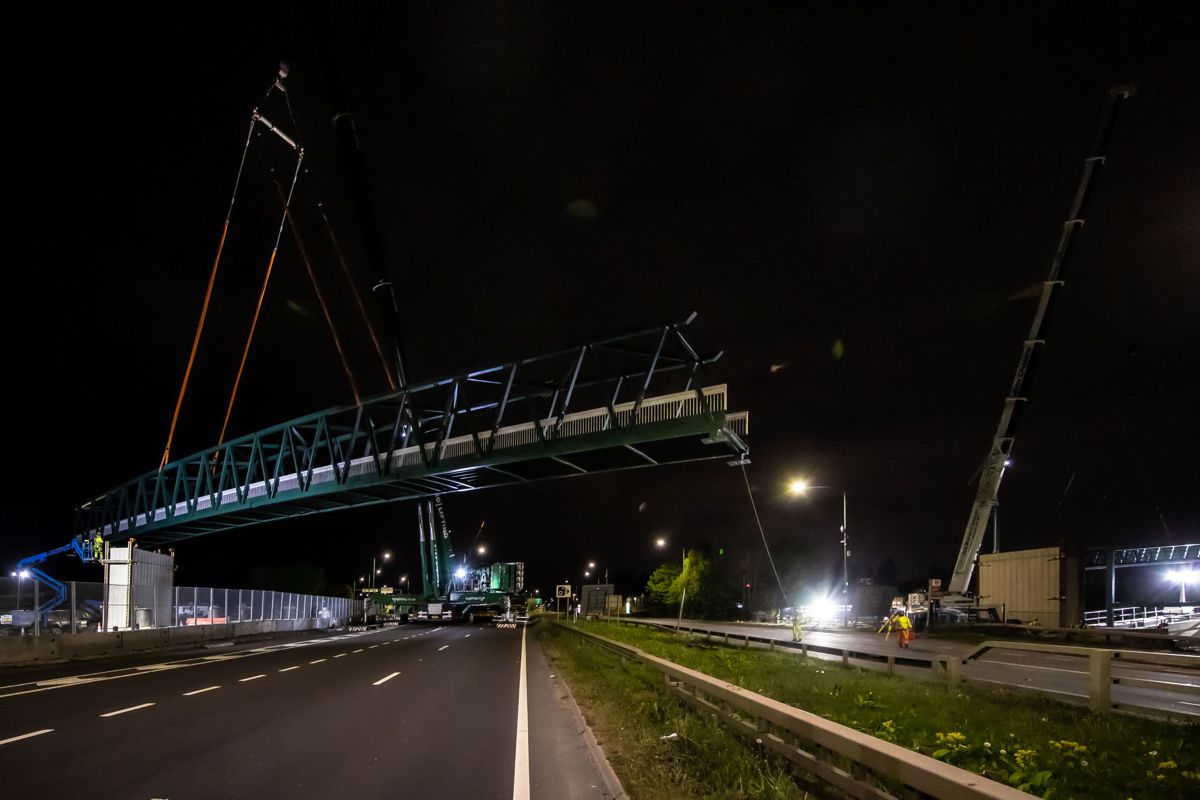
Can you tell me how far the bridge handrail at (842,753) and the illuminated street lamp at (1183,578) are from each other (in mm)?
56587

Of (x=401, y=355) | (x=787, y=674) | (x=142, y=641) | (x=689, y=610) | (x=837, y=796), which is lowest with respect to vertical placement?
(x=689, y=610)

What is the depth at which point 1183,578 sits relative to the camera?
54.5 m

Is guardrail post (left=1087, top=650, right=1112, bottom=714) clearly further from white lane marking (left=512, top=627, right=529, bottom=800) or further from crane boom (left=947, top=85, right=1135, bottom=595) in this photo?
crane boom (left=947, top=85, right=1135, bottom=595)

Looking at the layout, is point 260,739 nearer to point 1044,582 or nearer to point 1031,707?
point 1031,707

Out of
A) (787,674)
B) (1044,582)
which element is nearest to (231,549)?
(1044,582)

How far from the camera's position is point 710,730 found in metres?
9.48

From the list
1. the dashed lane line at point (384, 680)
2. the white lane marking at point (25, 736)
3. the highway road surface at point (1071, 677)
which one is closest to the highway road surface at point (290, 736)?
the white lane marking at point (25, 736)

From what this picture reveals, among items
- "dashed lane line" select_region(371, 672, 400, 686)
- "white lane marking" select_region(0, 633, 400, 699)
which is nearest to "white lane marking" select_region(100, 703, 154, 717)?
"white lane marking" select_region(0, 633, 400, 699)

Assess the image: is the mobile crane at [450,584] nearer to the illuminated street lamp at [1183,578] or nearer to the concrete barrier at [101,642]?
the concrete barrier at [101,642]

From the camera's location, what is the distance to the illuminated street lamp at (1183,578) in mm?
53875

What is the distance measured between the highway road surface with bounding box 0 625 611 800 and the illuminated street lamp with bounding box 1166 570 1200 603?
50.5 meters

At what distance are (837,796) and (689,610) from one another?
86782mm

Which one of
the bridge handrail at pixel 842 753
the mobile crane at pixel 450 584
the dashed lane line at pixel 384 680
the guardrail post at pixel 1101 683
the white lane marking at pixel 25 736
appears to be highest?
the bridge handrail at pixel 842 753

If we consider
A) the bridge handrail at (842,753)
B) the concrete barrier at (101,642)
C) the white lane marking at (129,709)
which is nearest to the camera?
the bridge handrail at (842,753)
